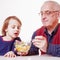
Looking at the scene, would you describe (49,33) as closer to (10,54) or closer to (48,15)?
(48,15)

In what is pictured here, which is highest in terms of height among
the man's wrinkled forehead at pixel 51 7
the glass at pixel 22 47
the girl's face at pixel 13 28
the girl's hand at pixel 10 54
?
the man's wrinkled forehead at pixel 51 7

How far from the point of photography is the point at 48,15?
918 mm

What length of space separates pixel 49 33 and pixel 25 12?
0.99ft

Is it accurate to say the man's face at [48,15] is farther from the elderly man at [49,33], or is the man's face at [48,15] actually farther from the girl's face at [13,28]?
the girl's face at [13,28]

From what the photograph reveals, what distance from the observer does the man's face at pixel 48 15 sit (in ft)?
3.00

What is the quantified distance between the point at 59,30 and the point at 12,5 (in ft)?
1.36

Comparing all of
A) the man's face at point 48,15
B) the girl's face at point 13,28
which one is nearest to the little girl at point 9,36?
the girl's face at point 13,28

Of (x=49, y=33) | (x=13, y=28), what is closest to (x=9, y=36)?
(x=13, y=28)

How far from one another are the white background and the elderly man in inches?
7.2

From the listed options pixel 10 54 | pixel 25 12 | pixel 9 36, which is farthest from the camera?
pixel 25 12

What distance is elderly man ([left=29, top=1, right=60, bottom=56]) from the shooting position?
2.81ft

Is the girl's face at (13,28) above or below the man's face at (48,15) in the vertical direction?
below

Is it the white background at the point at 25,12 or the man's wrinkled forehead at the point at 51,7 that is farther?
the white background at the point at 25,12

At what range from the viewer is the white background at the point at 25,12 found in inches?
45.0
